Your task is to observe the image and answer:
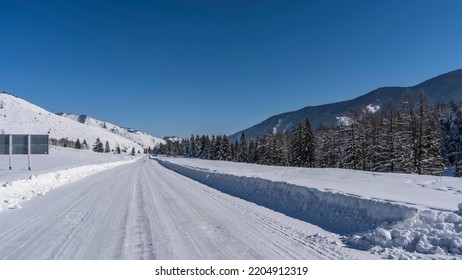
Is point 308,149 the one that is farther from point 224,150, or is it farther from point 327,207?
point 327,207

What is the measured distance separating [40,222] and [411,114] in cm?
4270

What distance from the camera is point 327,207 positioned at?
992 cm

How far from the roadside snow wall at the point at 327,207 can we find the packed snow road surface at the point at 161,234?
0.76 m

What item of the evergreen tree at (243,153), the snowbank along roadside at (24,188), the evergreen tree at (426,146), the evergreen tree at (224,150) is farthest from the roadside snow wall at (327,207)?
the evergreen tree at (224,150)

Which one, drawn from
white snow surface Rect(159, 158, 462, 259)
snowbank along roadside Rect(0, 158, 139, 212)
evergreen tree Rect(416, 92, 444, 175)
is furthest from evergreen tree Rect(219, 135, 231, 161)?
white snow surface Rect(159, 158, 462, 259)

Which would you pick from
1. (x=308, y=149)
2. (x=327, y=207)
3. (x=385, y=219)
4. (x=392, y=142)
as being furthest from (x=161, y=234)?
(x=308, y=149)

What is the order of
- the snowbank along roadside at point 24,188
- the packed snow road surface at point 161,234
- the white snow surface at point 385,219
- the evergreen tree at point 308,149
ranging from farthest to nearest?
the evergreen tree at point 308,149
the snowbank along roadside at point 24,188
the white snow surface at point 385,219
the packed snow road surface at point 161,234

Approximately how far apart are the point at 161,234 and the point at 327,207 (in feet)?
16.9

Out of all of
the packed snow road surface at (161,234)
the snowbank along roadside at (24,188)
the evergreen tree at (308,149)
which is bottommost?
the packed snow road surface at (161,234)

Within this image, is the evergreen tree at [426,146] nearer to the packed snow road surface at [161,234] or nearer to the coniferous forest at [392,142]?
the coniferous forest at [392,142]

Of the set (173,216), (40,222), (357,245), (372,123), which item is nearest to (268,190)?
(173,216)

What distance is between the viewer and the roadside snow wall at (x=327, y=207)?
7938 mm

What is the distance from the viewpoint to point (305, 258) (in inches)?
232

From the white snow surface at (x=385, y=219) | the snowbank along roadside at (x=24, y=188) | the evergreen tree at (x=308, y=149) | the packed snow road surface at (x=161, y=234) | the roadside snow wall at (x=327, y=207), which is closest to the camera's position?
the packed snow road surface at (x=161, y=234)
